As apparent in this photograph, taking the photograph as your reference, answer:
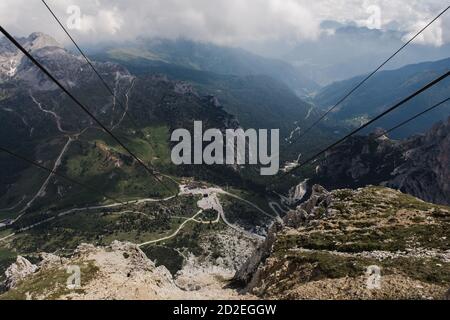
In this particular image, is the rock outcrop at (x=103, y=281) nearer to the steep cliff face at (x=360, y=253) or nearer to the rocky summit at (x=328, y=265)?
the rocky summit at (x=328, y=265)

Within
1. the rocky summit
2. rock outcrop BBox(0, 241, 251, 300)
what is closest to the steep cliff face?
the rocky summit

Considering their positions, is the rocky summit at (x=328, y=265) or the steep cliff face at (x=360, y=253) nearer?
the steep cliff face at (x=360, y=253)

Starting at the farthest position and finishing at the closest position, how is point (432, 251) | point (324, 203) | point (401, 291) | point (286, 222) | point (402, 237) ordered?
point (286, 222) → point (324, 203) → point (402, 237) → point (432, 251) → point (401, 291)

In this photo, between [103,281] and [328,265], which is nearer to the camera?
[328,265]

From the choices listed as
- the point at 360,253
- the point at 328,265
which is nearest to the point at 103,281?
the point at 328,265

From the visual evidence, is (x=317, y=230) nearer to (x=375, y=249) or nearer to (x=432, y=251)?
(x=375, y=249)

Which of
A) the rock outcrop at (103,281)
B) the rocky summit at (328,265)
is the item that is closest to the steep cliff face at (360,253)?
the rocky summit at (328,265)

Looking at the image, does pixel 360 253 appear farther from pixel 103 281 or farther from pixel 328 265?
pixel 103 281
